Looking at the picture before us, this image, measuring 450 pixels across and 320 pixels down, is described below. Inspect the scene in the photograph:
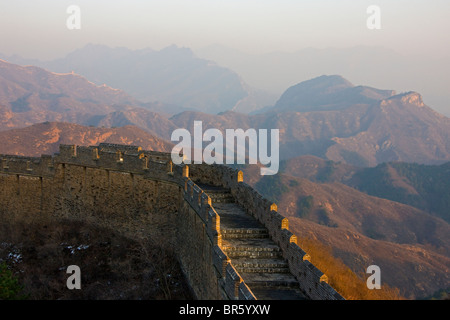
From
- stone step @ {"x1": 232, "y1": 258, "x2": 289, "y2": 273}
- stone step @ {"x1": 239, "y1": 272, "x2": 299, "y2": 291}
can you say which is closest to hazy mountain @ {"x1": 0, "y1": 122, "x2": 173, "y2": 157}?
stone step @ {"x1": 232, "y1": 258, "x2": 289, "y2": 273}

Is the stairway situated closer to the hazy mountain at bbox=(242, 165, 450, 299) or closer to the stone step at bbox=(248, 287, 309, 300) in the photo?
the stone step at bbox=(248, 287, 309, 300)

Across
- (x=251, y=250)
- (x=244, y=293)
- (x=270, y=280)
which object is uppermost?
(x=244, y=293)

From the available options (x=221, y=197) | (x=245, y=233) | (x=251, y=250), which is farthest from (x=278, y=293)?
(x=221, y=197)

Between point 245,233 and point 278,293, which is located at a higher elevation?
point 245,233

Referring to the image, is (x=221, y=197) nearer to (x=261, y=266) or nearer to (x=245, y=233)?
(x=245, y=233)

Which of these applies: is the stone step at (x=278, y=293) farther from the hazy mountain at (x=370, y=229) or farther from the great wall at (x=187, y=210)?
the hazy mountain at (x=370, y=229)

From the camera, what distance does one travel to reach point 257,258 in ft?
63.6

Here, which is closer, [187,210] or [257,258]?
[257,258]

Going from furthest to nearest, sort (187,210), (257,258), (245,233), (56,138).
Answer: (56,138)
(187,210)
(245,233)
(257,258)

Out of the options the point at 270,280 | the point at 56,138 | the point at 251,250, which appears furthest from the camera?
the point at 56,138

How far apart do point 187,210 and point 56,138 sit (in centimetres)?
13507

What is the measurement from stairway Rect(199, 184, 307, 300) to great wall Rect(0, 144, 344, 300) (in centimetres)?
3
